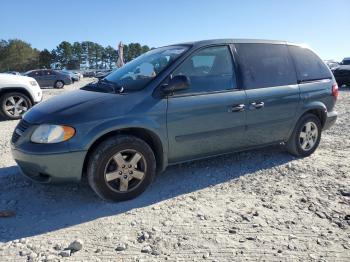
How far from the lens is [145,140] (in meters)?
4.28

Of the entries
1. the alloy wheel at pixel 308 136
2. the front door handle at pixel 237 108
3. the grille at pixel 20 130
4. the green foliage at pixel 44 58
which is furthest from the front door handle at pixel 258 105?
the green foliage at pixel 44 58

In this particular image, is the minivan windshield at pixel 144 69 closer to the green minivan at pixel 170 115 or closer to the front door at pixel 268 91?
the green minivan at pixel 170 115

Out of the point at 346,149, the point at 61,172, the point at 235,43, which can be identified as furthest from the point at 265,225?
the point at 346,149

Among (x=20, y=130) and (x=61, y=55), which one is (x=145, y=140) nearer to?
(x=20, y=130)

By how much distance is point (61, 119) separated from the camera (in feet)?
12.5

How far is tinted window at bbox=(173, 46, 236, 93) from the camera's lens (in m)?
4.45

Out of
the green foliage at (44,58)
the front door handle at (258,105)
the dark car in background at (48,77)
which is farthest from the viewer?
the green foliage at (44,58)

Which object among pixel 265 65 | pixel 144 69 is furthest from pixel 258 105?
pixel 144 69

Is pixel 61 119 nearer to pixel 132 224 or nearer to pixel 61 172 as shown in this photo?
pixel 61 172

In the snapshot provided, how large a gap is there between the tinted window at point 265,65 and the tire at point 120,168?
169cm

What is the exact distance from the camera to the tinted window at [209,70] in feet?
14.6

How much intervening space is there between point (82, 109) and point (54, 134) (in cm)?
38

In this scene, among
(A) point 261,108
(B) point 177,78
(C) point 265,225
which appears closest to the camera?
(C) point 265,225

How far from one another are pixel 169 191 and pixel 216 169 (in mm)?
968
